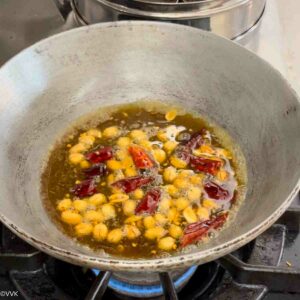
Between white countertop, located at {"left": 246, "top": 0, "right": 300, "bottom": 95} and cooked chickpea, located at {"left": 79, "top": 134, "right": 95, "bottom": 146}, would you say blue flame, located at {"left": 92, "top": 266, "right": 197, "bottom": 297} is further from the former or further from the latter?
white countertop, located at {"left": 246, "top": 0, "right": 300, "bottom": 95}

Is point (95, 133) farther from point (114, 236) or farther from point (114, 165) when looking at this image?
point (114, 236)

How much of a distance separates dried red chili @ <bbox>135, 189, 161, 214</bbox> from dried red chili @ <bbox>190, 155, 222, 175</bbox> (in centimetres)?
9

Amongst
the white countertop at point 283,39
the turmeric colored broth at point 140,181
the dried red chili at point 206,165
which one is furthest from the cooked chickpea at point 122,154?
the white countertop at point 283,39

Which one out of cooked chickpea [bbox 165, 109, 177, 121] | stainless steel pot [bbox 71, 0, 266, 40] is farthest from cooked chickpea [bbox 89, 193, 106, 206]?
stainless steel pot [bbox 71, 0, 266, 40]

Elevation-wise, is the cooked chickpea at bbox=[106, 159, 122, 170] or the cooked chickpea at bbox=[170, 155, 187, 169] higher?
the cooked chickpea at bbox=[106, 159, 122, 170]

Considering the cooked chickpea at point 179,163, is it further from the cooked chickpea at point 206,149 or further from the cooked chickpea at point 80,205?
the cooked chickpea at point 80,205

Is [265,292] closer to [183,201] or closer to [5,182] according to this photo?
[183,201]

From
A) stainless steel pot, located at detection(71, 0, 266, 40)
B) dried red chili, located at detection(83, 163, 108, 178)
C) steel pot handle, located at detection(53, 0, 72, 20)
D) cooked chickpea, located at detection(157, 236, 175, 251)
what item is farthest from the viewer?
steel pot handle, located at detection(53, 0, 72, 20)

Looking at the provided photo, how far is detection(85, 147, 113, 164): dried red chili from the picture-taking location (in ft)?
2.75

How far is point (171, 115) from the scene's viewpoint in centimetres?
91

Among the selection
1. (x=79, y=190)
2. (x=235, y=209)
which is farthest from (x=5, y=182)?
(x=235, y=209)

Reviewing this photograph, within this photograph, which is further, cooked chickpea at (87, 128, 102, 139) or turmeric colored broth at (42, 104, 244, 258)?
cooked chickpea at (87, 128, 102, 139)

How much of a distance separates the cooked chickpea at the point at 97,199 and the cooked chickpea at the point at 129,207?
3 cm

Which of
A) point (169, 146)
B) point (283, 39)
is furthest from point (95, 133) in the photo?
point (283, 39)
